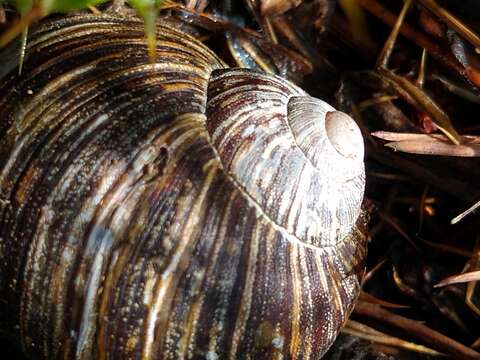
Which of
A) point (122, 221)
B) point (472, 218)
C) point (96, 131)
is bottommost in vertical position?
point (472, 218)

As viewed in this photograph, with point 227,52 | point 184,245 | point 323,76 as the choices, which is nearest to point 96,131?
point 184,245

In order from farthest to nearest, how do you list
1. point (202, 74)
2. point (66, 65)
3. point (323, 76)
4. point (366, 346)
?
1. point (323, 76)
2. point (366, 346)
3. point (202, 74)
4. point (66, 65)

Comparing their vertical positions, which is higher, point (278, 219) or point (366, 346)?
point (278, 219)

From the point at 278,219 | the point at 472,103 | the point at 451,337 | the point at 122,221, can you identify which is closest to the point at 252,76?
the point at 278,219

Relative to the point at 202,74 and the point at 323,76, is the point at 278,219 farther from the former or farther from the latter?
the point at 323,76

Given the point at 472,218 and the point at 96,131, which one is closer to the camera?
the point at 96,131

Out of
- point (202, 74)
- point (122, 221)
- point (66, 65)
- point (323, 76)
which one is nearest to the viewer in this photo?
point (122, 221)
